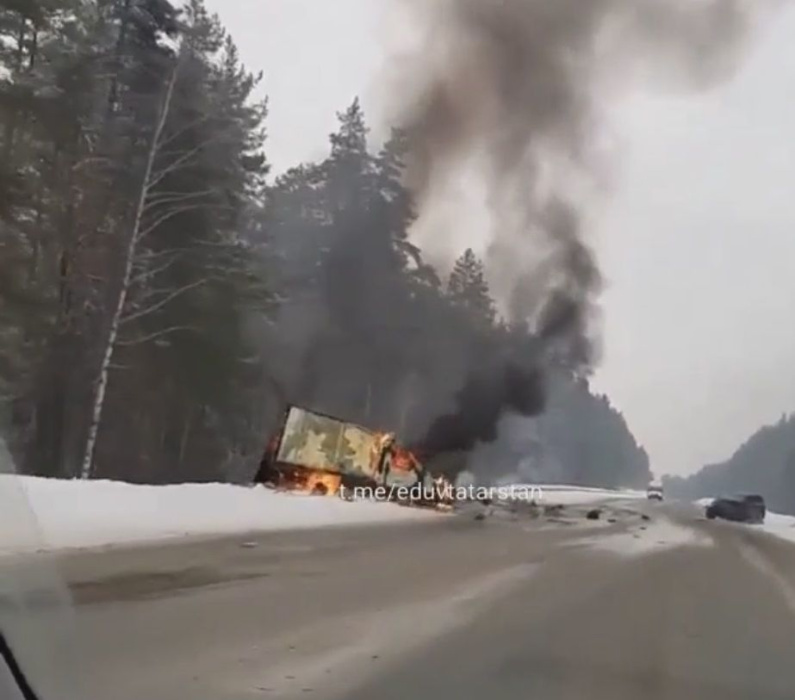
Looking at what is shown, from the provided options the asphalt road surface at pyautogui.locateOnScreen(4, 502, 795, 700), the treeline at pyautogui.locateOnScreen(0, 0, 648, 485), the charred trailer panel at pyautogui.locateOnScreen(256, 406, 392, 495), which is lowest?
the asphalt road surface at pyautogui.locateOnScreen(4, 502, 795, 700)

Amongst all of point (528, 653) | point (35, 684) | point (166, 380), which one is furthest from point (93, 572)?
point (166, 380)

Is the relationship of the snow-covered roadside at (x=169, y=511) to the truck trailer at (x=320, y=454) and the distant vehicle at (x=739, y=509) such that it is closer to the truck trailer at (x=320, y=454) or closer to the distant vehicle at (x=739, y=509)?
the truck trailer at (x=320, y=454)

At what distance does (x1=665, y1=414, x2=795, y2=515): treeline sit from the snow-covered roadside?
622 cm

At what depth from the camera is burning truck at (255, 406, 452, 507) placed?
2720 centimetres

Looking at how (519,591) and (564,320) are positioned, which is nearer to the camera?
(519,591)

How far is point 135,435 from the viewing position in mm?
29047

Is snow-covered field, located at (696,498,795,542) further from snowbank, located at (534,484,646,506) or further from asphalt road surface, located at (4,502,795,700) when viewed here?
snowbank, located at (534,484,646,506)

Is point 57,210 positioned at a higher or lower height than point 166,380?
higher

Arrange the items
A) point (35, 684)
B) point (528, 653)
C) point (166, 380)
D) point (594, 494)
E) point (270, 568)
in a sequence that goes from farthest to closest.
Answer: point (594, 494) → point (166, 380) → point (270, 568) → point (528, 653) → point (35, 684)

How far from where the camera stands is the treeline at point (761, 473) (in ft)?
59.6

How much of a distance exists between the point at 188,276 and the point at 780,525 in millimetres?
14154

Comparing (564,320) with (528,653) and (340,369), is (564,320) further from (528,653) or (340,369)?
(528,653)

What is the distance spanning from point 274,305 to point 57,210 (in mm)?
8089

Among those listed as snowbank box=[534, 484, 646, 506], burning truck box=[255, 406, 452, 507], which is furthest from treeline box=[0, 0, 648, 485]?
burning truck box=[255, 406, 452, 507]
